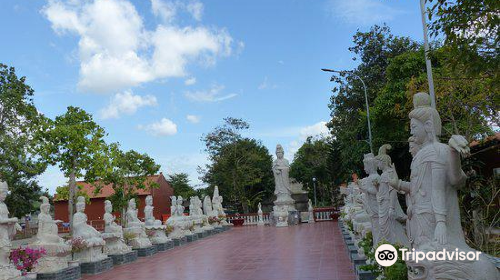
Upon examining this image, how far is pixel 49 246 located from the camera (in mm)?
8883

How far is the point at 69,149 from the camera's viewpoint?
18109 mm

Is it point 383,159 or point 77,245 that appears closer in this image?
point 383,159

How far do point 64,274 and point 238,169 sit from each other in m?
22.2

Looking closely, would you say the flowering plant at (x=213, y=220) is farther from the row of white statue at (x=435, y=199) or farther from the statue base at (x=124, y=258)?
the row of white statue at (x=435, y=199)

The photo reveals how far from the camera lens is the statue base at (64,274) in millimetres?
8516

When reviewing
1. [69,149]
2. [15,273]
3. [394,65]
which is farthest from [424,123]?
[69,149]

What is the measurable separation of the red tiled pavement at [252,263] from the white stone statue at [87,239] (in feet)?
1.73

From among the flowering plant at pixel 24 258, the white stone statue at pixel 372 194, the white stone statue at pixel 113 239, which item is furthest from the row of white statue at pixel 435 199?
the white stone statue at pixel 113 239

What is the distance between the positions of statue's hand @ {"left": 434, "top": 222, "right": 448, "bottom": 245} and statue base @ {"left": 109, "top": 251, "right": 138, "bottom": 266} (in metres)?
9.24

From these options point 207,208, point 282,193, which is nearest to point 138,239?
point 207,208

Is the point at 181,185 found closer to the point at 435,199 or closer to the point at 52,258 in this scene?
the point at 52,258

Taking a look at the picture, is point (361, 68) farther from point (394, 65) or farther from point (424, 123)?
point (424, 123)

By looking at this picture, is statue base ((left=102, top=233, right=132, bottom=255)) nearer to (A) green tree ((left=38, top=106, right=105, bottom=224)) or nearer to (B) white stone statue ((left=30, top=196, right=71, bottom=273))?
(B) white stone statue ((left=30, top=196, right=71, bottom=273))

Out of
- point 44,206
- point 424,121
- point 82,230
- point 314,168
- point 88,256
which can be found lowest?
point 88,256
